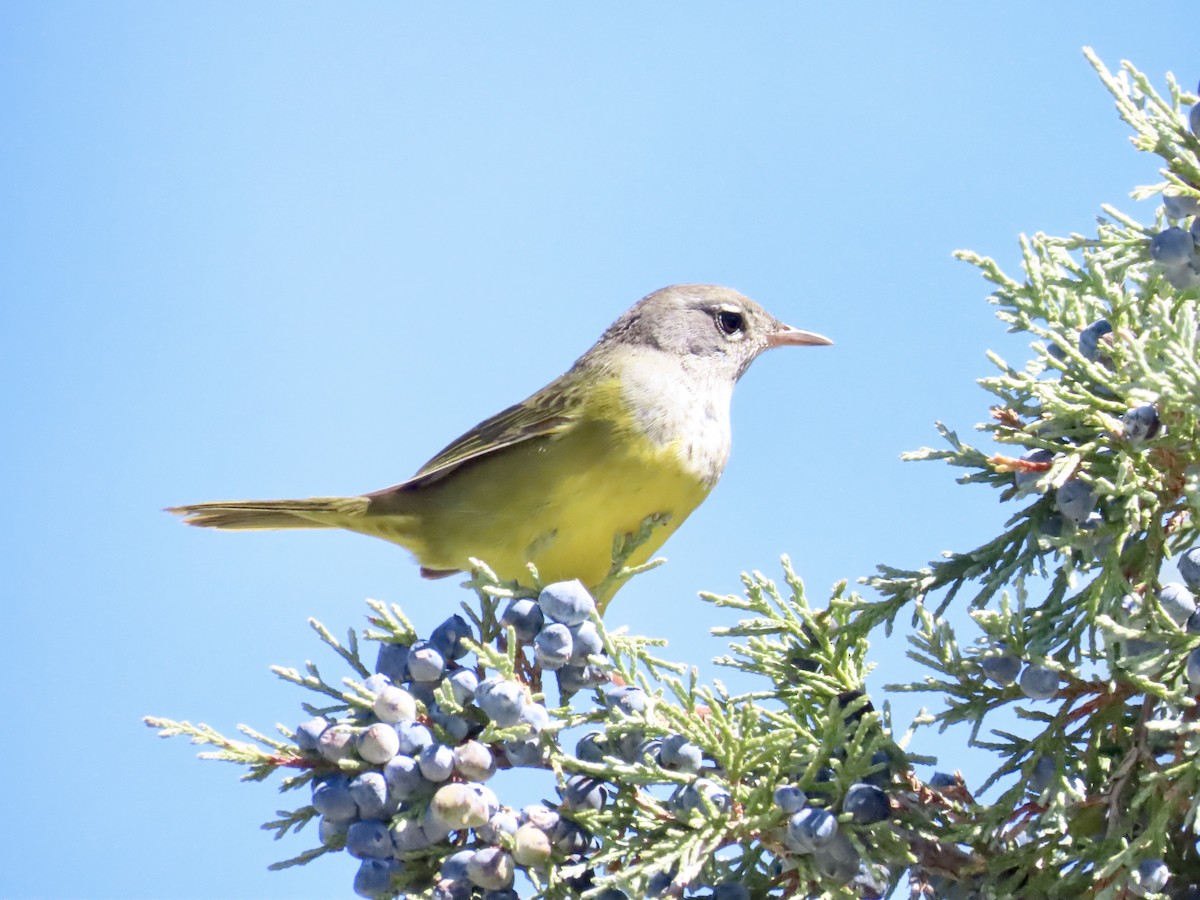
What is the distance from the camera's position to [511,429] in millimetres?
4676

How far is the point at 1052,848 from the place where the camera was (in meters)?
2.26

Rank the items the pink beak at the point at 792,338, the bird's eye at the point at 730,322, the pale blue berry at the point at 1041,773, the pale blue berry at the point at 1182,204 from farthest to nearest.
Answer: the pink beak at the point at 792,338
the bird's eye at the point at 730,322
the pale blue berry at the point at 1041,773
the pale blue berry at the point at 1182,204

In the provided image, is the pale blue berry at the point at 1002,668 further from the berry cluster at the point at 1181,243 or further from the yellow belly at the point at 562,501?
the yellow belly at the point at 562,501

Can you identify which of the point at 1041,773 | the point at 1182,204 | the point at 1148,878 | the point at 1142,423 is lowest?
the point at 1148,878

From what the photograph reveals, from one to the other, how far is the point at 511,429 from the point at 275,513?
3.78 ft

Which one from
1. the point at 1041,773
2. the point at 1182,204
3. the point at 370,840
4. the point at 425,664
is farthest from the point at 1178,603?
the point at 370,840

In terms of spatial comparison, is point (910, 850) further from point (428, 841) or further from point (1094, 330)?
point (1094, 330)

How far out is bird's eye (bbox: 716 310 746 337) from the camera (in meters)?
5.56

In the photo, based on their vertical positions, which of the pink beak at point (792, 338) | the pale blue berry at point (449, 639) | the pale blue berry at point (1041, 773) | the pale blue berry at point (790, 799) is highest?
the pink beak at point (792, 338)

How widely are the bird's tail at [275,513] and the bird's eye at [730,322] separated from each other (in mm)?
1861

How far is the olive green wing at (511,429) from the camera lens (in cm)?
459

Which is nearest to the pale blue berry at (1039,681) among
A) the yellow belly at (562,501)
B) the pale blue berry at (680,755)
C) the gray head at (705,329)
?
the pale blue berry at (680,755)

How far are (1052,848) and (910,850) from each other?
0.27 meters

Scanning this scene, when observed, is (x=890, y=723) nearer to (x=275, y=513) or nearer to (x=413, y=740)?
(x=413, y=740)
